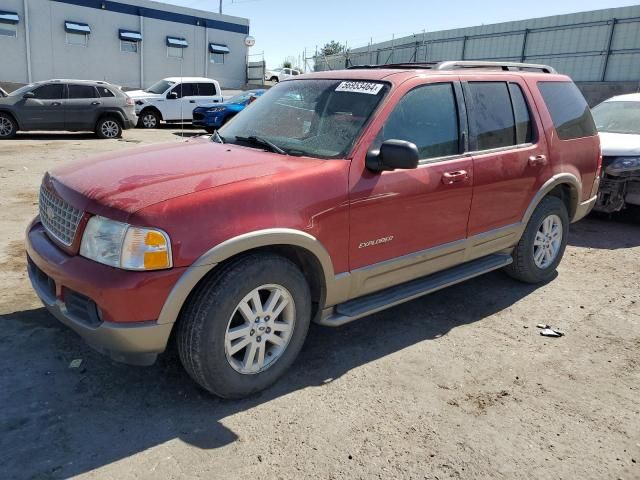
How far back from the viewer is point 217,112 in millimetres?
18047

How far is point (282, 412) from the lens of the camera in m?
3.03

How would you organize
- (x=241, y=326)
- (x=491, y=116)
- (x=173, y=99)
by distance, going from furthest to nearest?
(x=173, y=99) < (x=491, y=116) < (x=241, y=326)

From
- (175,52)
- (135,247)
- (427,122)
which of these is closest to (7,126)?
(427,122)

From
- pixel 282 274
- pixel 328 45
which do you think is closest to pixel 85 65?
pixel 282 274

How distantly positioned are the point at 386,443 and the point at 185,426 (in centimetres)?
107

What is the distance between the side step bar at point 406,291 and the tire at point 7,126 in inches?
547

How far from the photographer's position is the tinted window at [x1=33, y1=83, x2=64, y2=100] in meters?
14.5

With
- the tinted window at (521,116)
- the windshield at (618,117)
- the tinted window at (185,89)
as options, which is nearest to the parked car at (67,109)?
the tinted window at (185,89)

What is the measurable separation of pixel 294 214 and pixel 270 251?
258 millimetres

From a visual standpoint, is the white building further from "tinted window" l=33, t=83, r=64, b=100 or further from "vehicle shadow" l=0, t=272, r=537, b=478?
"vehicle shadow" l=0, t=272, r=537, b=478

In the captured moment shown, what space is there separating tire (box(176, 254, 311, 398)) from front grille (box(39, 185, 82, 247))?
751 mm

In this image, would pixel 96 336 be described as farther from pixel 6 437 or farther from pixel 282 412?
pixel 282 412

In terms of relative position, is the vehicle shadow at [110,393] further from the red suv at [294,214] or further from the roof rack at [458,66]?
the roof rack at [458,66]

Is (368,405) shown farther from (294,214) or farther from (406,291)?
(294,214)
